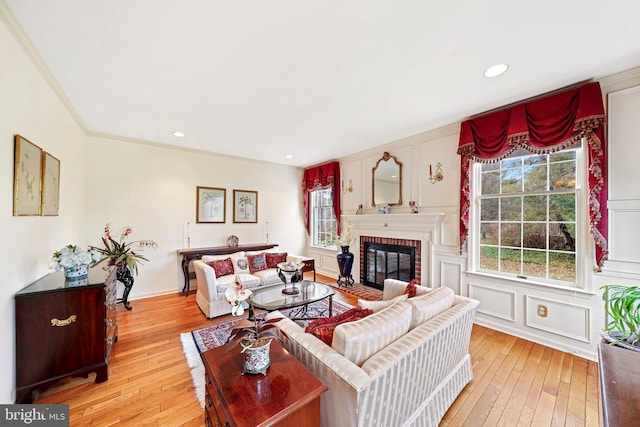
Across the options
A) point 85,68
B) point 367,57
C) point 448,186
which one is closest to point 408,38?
point 367,57

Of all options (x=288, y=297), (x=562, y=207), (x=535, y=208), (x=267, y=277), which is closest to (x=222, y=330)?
(x=288, y=297)

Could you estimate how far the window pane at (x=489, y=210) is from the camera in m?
3.04

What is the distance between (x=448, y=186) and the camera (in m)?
3.38

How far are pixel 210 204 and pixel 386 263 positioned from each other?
350cm

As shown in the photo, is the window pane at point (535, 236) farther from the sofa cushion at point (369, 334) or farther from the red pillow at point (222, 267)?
the red pillow at point (222, 267)

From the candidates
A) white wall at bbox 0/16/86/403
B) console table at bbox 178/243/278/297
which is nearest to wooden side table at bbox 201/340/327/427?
white wall at bbox 0/16/86/403

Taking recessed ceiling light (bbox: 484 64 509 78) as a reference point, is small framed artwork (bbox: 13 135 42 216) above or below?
below

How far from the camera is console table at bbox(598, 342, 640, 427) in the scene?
782 mm

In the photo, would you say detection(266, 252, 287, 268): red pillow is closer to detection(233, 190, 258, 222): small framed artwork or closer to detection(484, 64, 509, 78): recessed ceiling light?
detection(233, 190, 258, 222): small framed artwork

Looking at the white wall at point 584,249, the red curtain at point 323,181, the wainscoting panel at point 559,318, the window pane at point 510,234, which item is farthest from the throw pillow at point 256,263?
the wainscoting panel at point 559,318

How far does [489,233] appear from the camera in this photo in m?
3.09

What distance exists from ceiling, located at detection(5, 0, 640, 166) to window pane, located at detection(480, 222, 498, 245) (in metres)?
1.43

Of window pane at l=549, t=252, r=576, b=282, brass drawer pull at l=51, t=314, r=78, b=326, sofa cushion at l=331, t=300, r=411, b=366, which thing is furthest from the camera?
window pane at l=549, t=252, r=576, b=282

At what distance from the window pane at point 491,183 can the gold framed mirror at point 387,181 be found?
1.18 m
